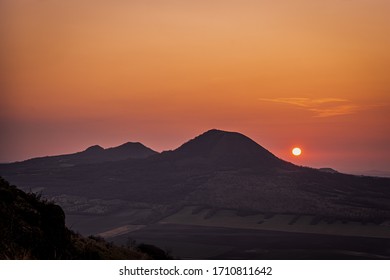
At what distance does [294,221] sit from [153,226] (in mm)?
47981

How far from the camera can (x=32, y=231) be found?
17297 millimetres

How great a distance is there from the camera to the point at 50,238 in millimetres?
18203

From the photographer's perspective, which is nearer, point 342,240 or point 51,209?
point 51,209

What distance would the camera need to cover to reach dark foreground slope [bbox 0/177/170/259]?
16173 millimetres

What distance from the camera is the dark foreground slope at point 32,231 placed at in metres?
16.2
